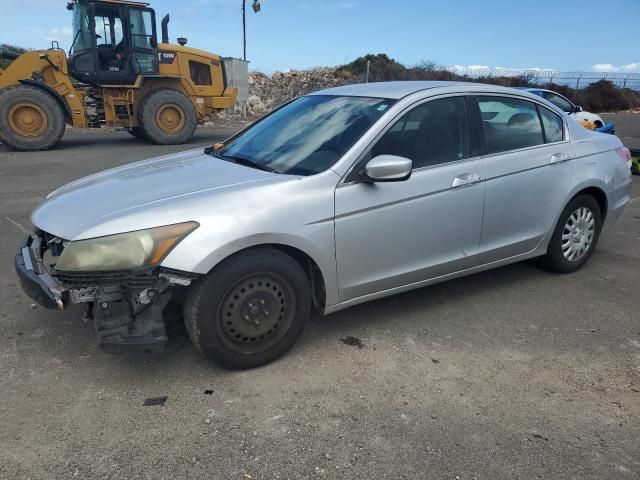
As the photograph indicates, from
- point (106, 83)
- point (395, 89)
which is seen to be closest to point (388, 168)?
point (395, 89)

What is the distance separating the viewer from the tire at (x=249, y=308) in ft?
9.61

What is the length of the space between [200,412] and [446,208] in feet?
6.62

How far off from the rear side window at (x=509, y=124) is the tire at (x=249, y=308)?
1.86 metres

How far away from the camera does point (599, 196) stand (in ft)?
15.5

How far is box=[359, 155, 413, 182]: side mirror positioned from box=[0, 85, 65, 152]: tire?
10910 millimetres

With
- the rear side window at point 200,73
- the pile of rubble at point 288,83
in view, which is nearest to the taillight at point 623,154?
the rear side window at point 200,73

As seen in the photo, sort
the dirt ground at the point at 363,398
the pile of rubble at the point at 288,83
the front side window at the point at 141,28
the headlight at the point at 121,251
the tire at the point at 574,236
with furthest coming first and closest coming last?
1. the pile of rubble at the point at 288,83
2. the front side window at the point at 141,28
3. the tire at the point at 574,236
4. the headlight at the point at 121,251
5. the dirt ground at the point at 363,398

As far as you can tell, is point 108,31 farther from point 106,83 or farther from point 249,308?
point 249,308

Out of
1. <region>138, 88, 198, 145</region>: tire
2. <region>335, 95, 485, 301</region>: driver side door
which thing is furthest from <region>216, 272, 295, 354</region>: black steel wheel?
<region>138, 88, 198, 145</region>: tire

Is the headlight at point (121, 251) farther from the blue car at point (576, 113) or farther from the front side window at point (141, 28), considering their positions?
the front side window at point (141, 28)

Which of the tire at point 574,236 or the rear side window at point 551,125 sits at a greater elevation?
the rear side window at point 551,125

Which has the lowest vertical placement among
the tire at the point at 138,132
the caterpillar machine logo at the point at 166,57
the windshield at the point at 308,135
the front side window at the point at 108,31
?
the tire at the point at 138,132

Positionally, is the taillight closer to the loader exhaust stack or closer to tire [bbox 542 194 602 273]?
tire [bbox 542 194 602 273]

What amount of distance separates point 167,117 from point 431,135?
11.1m
